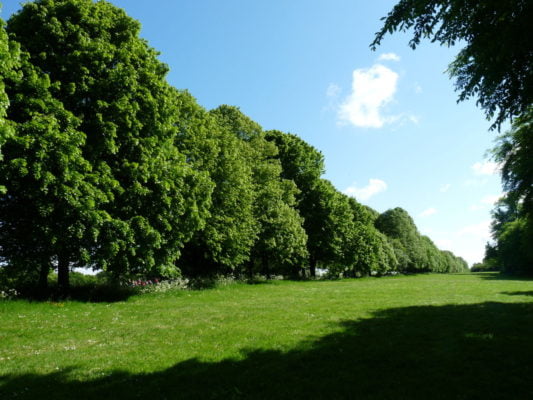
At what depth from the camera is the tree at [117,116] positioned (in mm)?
20000

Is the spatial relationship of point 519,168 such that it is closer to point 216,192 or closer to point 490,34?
point 490,34

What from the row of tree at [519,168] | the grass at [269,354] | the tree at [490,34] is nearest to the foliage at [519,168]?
the row of tree at [519,168]

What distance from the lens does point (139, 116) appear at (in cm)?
2288

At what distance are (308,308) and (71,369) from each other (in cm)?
1213

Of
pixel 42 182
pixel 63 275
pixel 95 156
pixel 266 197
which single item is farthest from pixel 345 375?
pixel 266 197

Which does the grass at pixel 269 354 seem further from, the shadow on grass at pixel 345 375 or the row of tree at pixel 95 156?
the row of tree at pixel 95 156

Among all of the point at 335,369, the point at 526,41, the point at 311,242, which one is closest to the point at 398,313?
the point at 335,369

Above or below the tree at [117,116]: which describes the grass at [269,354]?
below

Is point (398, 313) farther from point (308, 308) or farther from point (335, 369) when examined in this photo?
point (335, 369)

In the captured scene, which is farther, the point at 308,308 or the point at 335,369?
the point at 308,308

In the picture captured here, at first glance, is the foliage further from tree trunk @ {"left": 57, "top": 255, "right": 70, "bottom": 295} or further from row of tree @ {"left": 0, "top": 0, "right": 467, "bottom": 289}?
tree trunk @ {"left": 57, "top": 255, "right": 70, "bottom": 295}

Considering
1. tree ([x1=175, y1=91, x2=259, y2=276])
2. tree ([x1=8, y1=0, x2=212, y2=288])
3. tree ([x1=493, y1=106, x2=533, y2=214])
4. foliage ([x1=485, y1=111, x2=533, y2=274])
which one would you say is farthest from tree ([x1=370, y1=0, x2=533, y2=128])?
tree ([x1=175, y1=91, x2=259, y2=276])

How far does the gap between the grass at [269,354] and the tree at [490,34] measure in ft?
23.2

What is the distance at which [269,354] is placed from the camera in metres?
9.70
